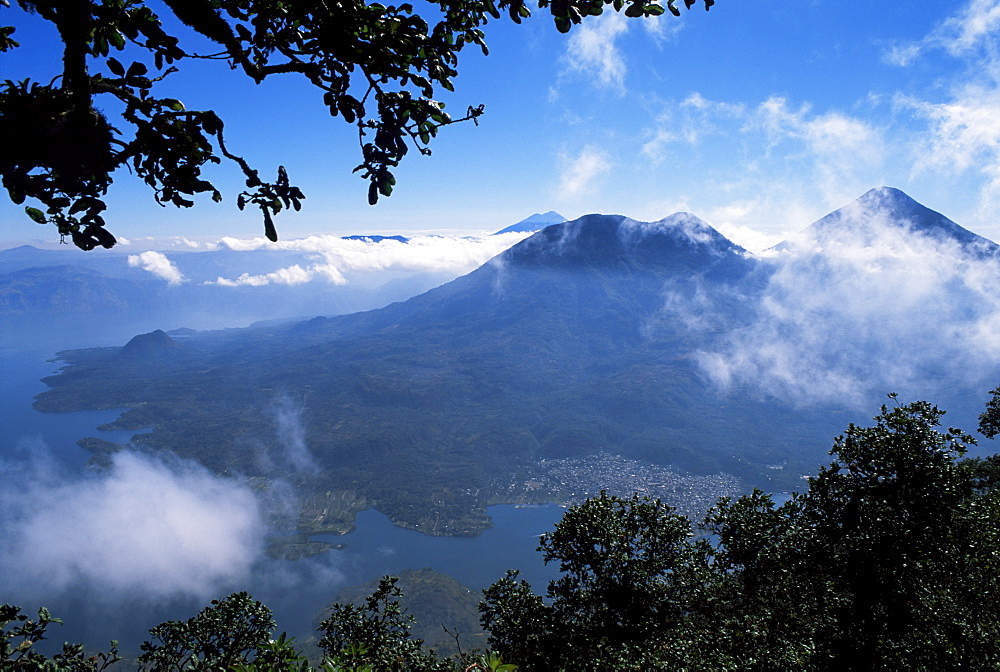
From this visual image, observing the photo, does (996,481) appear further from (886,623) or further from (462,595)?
(462,595)

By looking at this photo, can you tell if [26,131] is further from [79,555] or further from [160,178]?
[79,555]

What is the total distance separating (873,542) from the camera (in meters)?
12.7

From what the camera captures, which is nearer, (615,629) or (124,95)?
(124,95)

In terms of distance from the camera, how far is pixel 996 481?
797 inches

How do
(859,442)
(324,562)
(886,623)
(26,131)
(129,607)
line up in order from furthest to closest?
(324,562) < (129,607) < (859,442) < (886,623) < (26,131)

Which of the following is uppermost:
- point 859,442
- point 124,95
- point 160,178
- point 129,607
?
point 124,95

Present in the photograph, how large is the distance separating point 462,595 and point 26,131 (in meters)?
166

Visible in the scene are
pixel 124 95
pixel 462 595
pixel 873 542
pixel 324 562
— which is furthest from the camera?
pixel 324 562

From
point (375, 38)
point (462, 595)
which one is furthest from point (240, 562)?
point (375, 38)

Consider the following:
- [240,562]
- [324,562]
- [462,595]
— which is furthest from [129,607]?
[462,595]

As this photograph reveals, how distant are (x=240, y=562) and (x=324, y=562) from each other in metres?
37.1

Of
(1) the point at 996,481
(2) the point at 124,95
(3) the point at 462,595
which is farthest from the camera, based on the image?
(3) the point at 462,595

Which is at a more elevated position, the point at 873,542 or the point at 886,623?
the point at 873,542

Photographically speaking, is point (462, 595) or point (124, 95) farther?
point (462, 595)
